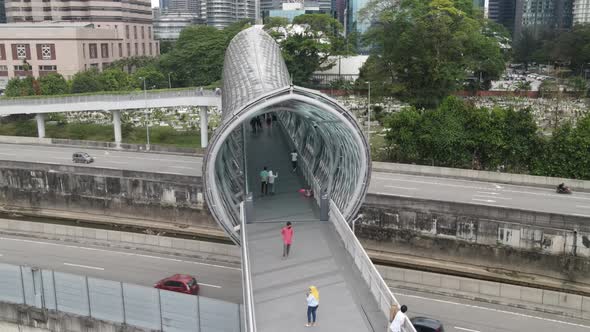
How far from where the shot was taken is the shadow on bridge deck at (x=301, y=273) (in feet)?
47.4

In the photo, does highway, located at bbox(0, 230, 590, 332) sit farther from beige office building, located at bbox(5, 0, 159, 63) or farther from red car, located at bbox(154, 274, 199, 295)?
beige office building, located at bbox(5, 0, 159, 63)

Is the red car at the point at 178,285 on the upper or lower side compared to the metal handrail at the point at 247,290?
lower

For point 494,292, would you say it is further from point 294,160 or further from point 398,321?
point 398,321

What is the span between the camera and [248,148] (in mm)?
33625

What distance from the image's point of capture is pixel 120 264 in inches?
1227

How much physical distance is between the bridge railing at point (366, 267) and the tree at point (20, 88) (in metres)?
61.9

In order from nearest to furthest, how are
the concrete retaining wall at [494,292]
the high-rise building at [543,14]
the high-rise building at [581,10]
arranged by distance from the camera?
the concrete retaining wall at [494,292], the high-rise building at [581,10], the high-rise building at [543,14]

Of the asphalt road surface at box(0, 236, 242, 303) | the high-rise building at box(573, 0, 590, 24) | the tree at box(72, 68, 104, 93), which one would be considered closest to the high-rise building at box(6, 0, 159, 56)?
the tree at box(72, 68, 104, 93)

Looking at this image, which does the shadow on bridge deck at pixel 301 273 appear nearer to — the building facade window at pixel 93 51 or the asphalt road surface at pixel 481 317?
the asphalt road surface at pixel 481 317

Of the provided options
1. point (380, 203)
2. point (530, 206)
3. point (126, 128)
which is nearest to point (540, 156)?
point (530, 206)

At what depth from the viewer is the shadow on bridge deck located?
14.5m

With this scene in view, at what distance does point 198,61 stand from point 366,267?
75.9 m

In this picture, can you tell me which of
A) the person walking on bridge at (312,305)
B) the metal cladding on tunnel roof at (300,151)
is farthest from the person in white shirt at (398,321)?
the metal cladding on tunnel roof at (300,151)

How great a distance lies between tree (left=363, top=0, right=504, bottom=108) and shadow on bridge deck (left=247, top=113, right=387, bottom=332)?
122 feet
